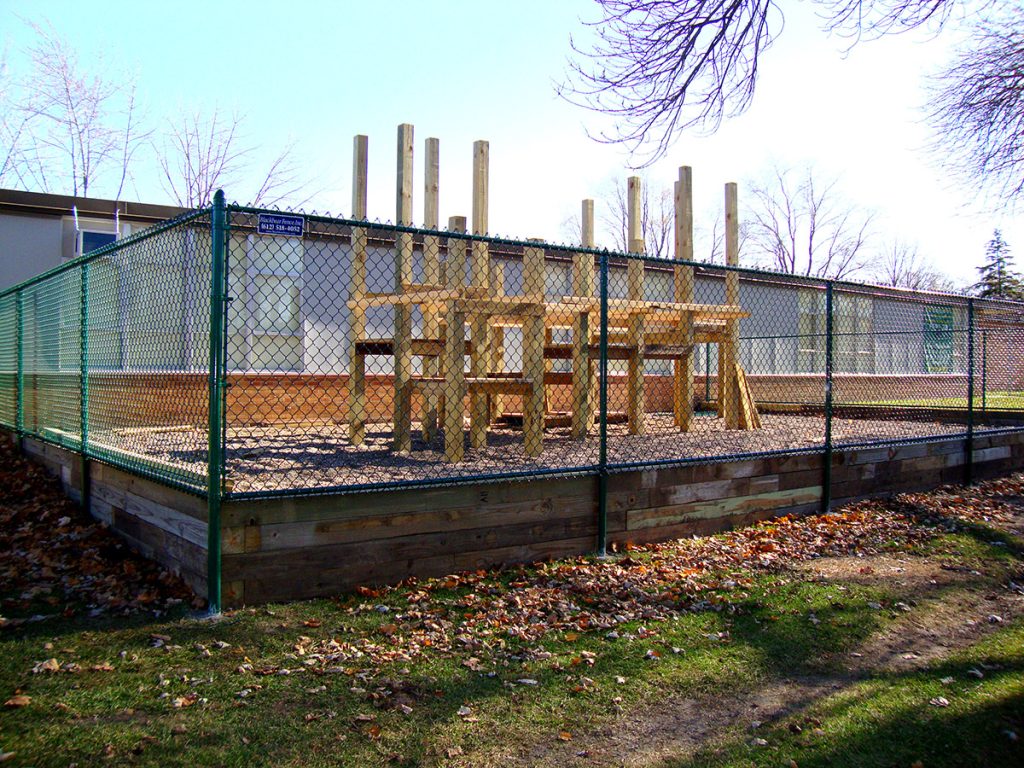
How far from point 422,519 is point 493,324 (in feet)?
12.9

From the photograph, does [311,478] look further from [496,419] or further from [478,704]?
[496,419]

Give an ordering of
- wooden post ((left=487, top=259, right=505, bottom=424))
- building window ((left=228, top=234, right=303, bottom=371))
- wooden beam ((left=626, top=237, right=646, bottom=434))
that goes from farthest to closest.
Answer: building window ((left=228, top=234, right=303, bottom=371)) → wooden post ((left=487, top=259, right=505, bottom=424)) → wooden beam ((left=626, top=237, right=646, bottom=434))

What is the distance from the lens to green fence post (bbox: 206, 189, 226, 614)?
11.9ft

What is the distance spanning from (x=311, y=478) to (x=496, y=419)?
12.8 ft

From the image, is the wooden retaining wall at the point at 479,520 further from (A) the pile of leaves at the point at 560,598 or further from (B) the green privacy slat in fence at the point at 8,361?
(B) the green privacy slat in fence at the point at 8,361

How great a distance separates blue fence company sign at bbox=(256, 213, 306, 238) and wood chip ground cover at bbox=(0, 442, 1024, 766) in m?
1.84

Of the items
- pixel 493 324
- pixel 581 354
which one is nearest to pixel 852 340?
pixel 493 324

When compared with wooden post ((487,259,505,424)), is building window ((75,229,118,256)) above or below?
above

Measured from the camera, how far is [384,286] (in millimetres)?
11094

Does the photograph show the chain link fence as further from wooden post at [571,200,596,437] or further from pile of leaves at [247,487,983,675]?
pile of leaves at [247,487,983,675]

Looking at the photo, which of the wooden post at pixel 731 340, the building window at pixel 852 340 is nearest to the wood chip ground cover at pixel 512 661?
the wooden post at pixel 731 340

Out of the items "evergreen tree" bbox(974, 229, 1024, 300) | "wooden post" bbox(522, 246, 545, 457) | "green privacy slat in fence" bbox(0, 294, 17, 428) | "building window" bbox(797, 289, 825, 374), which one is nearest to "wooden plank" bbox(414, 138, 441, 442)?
"wooden post" bbox(522, 246, 545, 457)

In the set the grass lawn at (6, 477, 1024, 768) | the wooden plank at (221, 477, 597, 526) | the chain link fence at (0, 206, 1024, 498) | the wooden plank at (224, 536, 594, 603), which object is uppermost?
the chain link fence at (0, 206, 1024, 498)

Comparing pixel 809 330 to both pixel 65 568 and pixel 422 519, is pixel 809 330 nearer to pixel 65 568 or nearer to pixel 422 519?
pixel 422 519
